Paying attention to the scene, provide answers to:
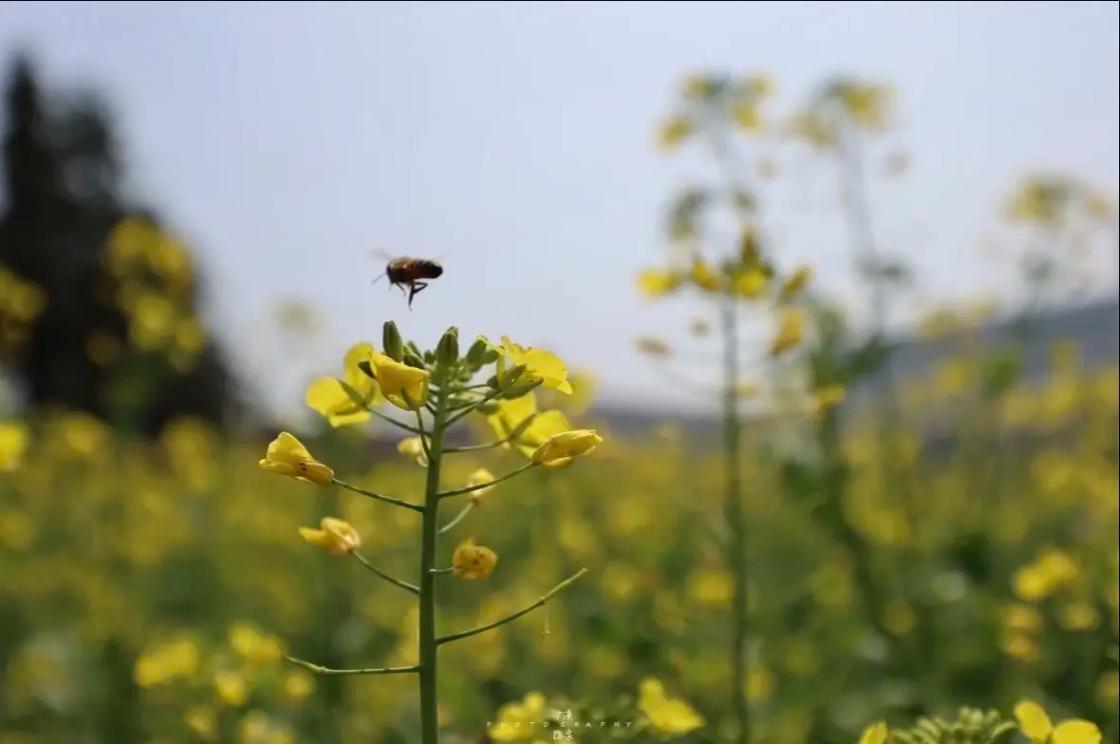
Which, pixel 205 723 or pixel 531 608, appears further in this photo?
pixel 205 723

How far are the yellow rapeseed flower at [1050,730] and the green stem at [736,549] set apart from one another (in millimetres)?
690

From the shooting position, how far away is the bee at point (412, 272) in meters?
1.49

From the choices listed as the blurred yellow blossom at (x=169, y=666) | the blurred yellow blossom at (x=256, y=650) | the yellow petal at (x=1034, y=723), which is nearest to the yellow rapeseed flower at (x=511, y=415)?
the yellow petal at (x=1034, y=723)

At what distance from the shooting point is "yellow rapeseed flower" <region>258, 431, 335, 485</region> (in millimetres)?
1196

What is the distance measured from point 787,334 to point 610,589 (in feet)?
4.58

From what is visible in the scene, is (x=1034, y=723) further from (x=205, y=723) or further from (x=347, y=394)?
(x=205, y=723)

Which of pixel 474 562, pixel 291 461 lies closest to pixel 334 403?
pixel 291 461

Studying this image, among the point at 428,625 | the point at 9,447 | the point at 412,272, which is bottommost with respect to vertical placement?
the point at 428,625

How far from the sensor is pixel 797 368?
11.0 feet

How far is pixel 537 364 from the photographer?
117 centimetres

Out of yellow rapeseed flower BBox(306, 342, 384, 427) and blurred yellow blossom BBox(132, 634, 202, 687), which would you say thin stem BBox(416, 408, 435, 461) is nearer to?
yellow rapeseed flower BBox(306, 342, 384, 427)

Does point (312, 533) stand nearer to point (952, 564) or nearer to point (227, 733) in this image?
point (227, 733)

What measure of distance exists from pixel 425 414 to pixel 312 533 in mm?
168

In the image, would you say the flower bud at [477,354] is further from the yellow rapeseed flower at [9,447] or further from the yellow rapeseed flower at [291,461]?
the yellow rapeseed flower at [9,447]
